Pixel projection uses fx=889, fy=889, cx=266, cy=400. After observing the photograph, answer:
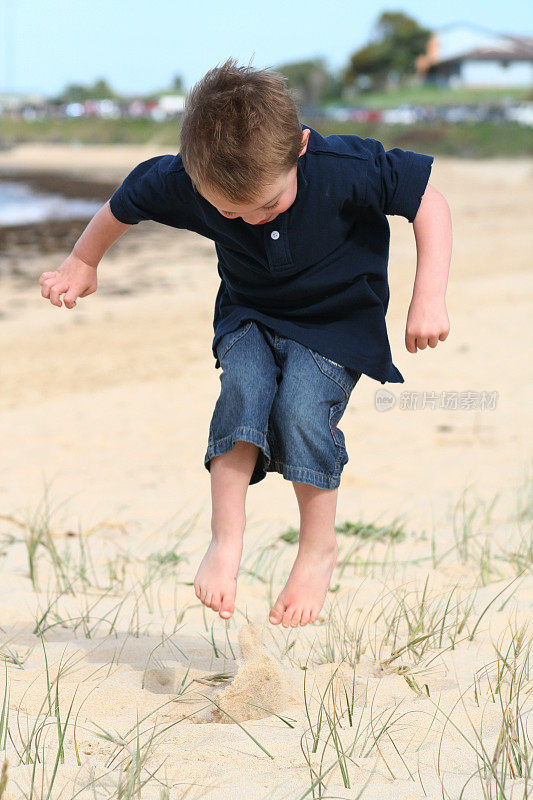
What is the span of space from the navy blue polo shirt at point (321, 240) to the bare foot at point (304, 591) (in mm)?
509

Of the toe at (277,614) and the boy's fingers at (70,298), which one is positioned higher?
the boy's fingers at (70,298)

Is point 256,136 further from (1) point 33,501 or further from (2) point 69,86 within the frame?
(2) point 69,86

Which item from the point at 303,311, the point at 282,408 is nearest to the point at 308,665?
the point at 282,408

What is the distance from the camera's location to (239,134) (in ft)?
6.39

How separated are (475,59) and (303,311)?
74.0m

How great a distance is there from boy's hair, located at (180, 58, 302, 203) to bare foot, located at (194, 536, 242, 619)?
33.8 inches

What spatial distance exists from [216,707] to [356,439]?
368 cm

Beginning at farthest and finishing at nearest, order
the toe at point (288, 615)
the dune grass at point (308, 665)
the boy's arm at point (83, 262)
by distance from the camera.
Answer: the boy's arm at point (83, 262) → the toe at point (288, 615) → the dune grass at point (308, 665)

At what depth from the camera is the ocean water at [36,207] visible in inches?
763

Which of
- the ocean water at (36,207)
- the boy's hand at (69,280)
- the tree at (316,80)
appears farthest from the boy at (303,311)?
the tree at (316,80)

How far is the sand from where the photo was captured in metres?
1.85

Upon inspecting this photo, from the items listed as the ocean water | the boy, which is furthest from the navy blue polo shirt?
the ocean water

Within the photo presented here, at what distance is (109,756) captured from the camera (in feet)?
6.02

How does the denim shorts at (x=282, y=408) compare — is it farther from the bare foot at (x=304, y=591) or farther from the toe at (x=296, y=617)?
the toe at (x=296, y=617)
